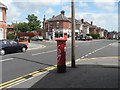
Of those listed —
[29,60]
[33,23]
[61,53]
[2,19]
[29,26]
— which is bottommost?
[29,60]

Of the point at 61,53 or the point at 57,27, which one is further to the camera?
the point at 57,27

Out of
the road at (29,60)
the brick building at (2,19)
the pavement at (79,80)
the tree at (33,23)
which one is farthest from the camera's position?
the tree at (33,23)

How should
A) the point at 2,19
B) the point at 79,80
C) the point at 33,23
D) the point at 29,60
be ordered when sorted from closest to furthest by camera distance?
the point at 79,80 → the point at 29,60 → the point at 2,19 → the point at 33,23

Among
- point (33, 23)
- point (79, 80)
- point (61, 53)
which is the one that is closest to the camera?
point (79, 80)

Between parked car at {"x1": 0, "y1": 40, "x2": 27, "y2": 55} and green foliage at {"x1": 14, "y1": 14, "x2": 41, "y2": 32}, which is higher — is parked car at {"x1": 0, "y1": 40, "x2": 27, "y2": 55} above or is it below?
below

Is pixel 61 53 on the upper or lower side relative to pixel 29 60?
upper

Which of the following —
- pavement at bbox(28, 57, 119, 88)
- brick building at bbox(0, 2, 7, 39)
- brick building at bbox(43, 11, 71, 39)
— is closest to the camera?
pavement at bbox(28, 57, 119, 88)

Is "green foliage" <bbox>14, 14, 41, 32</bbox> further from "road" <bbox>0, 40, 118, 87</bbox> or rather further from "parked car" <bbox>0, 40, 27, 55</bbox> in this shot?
"road" <bbox>0, 40, 118, 87</bbox>

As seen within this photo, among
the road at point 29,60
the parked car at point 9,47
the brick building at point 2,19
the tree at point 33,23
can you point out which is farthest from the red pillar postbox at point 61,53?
the tree at point 33,23

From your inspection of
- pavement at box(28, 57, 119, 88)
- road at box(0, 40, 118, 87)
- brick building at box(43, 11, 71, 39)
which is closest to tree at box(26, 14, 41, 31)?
brick building at box(43, 11, 71, 39)

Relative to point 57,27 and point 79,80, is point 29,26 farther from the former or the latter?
point 79,80

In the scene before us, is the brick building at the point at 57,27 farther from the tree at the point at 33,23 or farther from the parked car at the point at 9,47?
the parked car at the point at 9,47

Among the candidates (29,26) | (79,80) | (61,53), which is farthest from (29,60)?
(29,26)

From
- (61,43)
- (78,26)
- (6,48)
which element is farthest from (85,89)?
(78,26)
